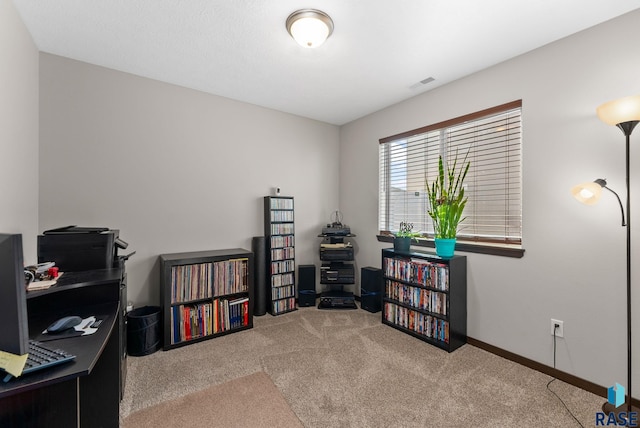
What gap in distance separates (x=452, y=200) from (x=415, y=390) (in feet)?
5.51

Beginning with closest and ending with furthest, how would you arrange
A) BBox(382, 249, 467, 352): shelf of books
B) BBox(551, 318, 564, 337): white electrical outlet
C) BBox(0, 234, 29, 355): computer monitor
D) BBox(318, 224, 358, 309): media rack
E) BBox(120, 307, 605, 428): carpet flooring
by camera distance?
BBox(0, 234, 29, 355): computer monitor → BBox(120, 307, 605, 428): carpet flooring → BBox(551, 318, 564, 337): white electrical outlet → BBox(382, 249, 467, 352): shelf of books → BBox(318, 224, 358, 309): media rack

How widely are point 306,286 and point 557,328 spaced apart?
261cm

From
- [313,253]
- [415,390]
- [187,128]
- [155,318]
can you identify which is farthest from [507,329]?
[187,128]

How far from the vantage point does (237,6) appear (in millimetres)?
1863

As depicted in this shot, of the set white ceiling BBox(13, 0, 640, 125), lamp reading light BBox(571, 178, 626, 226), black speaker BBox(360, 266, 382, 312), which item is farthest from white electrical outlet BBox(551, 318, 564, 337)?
white ceiling BBox(13, 0, 640, 125)

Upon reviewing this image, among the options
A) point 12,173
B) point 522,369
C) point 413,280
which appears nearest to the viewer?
point 12,173

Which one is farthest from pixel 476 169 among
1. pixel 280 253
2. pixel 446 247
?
pixel 280 253

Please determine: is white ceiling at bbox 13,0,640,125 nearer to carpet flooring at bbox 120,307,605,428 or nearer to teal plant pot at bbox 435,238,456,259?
teal plant pot at bbox 435,238,456,259

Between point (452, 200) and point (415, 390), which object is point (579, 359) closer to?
point (415, 390)

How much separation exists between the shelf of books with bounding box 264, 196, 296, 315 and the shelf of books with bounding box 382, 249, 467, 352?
1275 millimetres

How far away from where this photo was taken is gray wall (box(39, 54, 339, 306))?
2.50 metres

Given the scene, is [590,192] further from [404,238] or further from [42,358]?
[42,358]

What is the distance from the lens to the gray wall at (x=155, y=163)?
8.19ft

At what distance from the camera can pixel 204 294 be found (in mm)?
2875
